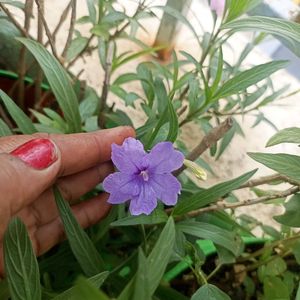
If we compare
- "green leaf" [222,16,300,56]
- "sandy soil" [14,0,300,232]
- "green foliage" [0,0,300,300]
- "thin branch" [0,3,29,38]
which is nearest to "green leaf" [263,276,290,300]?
"green foliage" [0,0,300,300]

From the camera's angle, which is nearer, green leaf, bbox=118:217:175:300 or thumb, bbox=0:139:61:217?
green leaf, bbox=118:217:175:300

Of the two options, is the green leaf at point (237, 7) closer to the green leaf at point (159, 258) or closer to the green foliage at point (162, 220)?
the green foliage at point (162, 220)

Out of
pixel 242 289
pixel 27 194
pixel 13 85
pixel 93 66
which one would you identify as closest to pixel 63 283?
pixel 27 194

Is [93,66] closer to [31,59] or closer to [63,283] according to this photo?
[31,59]

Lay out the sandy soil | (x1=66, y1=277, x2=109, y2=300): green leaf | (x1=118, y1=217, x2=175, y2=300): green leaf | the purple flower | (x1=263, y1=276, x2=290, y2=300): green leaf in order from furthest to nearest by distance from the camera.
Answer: the sandy soil, the purple flower, (x1=263, y1=276, x2=290, y2=300): green leaf, (x1=118, y1=217, x2=175, y2=300): green leaf, (x1=66, y1=277, x2=109, y2=300): green leaf

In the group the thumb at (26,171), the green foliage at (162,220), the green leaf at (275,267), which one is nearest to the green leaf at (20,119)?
the green foliage at (162,220)

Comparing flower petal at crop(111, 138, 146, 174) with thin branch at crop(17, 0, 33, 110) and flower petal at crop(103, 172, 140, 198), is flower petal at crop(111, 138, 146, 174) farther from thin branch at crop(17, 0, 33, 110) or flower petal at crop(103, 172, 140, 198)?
thin branch at crop(17, 0, 33, 110)
